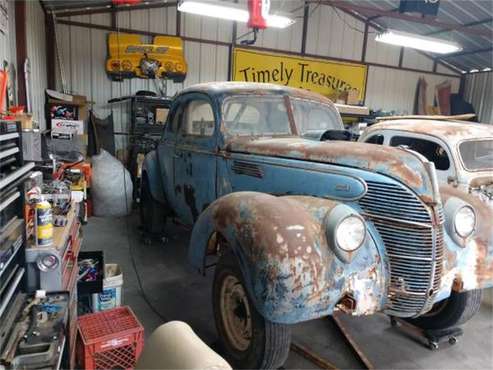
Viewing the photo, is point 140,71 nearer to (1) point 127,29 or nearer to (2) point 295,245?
(1) point 127,29

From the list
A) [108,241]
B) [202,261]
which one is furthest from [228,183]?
[108,241]

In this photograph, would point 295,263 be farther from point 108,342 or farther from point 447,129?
point 447,129

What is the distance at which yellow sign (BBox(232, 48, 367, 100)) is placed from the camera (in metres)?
9.51

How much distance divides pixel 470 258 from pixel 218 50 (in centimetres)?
812

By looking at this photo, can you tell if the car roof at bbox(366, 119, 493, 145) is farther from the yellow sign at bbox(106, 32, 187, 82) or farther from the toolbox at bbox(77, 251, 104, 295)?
the yellow sign at bbox(106, 32, 187, 82)

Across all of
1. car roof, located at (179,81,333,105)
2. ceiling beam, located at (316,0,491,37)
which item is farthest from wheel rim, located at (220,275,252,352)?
ceiling beam, located at (316,0,491,37)

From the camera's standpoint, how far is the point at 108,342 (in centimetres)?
212

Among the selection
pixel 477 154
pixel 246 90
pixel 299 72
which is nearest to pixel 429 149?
pixel 477 154

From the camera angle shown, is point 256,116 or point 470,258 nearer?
point 470,258

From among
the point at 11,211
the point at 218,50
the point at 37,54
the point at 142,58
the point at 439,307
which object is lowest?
the point at 439,307

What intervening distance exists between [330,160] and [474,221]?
3.10 ft

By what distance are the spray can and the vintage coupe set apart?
931mm

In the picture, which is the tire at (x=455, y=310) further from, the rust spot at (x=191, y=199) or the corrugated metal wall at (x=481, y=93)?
the corrugated metal wall at (x=481, y=93)

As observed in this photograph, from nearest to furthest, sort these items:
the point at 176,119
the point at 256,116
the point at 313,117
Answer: the point at 256,116 → the point at 313,117 → the point at 176,119
